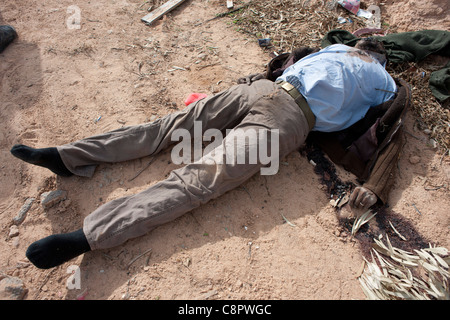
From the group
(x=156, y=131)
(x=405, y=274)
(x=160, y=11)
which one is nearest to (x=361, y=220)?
(x=405, y=274)

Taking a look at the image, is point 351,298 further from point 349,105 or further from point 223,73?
point 223,73

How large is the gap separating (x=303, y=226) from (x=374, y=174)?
93cm

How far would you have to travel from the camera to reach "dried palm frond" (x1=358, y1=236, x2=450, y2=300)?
243 centimetres

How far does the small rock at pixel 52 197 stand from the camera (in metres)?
2.91

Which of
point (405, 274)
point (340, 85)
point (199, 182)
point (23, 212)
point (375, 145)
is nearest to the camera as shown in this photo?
point (405, 274)

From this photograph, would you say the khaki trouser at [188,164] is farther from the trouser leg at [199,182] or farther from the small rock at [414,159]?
the small rock at [414,159]

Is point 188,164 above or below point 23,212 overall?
above

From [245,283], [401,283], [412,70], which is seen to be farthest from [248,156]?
[412,70]

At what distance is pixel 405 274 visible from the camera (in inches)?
102

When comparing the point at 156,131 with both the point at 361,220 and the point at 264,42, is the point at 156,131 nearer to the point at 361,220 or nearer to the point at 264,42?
the point at 361,220

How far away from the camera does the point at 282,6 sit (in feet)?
17.5

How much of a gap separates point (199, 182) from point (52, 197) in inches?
60.8

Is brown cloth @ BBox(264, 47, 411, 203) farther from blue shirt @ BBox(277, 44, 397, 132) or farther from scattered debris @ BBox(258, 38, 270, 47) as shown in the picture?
scattered debris @ BBox(258, 38, 270, 47)

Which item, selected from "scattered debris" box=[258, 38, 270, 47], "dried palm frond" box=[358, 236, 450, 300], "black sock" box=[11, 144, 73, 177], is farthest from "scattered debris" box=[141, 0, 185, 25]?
"dried palm frond" box=[358, 236, 450, 300]
